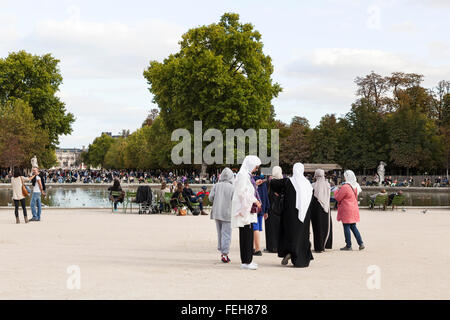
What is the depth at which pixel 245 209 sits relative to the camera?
995 centimetres

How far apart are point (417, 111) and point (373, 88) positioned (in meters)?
8.14

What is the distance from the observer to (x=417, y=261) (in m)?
10.8

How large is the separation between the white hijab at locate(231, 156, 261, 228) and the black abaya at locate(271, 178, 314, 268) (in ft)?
1.69

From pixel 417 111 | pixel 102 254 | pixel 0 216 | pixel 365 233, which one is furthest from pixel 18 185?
pixel 417 111

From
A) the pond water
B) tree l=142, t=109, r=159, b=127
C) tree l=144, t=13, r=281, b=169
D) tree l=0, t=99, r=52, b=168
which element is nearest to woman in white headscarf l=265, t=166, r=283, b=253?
the pond water

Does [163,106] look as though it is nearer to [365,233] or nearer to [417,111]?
[417,111]

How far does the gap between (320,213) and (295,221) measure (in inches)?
95.4

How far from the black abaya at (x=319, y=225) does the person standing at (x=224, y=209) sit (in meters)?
2.48

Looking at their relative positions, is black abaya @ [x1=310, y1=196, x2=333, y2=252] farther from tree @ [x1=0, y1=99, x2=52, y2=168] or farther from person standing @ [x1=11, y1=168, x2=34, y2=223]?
tree @ [x1=0, y1=99, x2=52, y2=168]

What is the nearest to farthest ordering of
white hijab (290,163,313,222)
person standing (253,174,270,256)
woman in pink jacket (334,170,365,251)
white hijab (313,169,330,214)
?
white hijab (290,163,313,222) < person standing (253,174,270,256) < white hijab (313,169,330,214) < woman in pink jacket (334,170,365,251)

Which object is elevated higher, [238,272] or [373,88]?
[373,88]

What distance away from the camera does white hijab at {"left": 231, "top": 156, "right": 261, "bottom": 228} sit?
9.95m

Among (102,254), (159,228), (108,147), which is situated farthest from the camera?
(108,147)

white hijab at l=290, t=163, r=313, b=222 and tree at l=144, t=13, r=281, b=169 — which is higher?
tree at l=144, t=13, r=281, b=169
